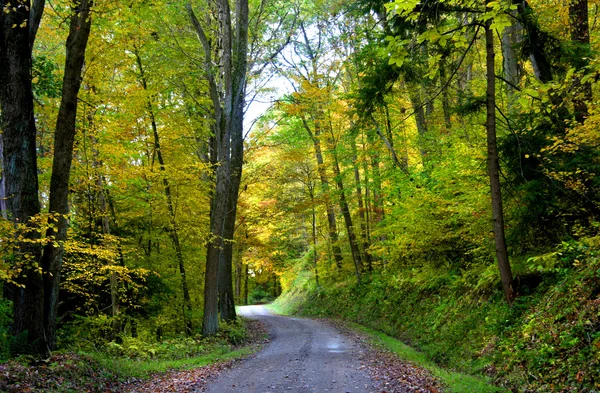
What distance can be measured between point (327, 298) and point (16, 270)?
63.3 feet

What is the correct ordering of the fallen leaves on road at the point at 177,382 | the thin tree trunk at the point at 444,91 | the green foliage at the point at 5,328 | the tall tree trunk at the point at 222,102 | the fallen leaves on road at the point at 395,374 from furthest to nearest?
the tall tree trunk at the point at 222,102, the thin tree trunk at the point at 444,91, the fallen leaves on road at the point at 177,382, the green foliage at the point at 5,328, the fallen leaves on road at the point at 395,374

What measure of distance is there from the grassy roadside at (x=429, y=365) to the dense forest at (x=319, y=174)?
39 centimetres

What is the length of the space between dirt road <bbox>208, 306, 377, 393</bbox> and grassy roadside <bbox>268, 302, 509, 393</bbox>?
1.06 meters

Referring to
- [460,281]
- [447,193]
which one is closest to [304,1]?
[447,193]

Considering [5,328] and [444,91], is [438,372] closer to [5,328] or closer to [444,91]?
[444,91]

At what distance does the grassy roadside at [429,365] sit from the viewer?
18.9 ft

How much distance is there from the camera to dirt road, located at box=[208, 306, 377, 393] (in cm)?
669

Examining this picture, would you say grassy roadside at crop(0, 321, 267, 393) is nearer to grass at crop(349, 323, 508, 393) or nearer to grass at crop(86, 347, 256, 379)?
grass at crop(86, 347, 256, 379)

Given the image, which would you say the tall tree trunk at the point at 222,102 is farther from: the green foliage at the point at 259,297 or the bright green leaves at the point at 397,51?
the green foliage at the point at 259,297

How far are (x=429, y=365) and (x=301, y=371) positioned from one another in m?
2.69

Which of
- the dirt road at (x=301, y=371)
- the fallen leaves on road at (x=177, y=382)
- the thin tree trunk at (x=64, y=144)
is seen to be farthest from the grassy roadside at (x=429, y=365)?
the thin tree trunk at (x=64, y=144)

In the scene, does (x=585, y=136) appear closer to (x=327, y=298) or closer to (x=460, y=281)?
(x=460, y=281)

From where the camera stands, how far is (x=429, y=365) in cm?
833

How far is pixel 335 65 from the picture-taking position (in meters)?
20.6
